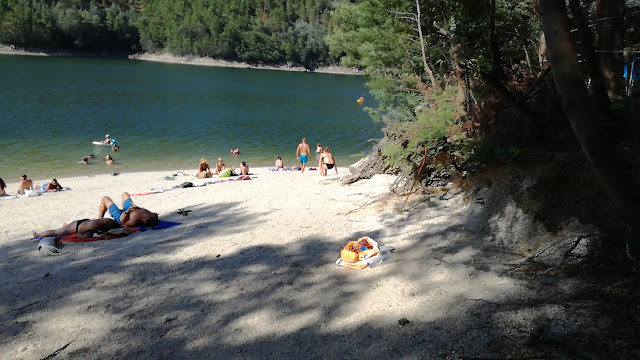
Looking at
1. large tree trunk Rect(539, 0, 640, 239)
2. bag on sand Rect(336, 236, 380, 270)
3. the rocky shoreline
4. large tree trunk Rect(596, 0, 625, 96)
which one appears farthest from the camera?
the rocky shoreline

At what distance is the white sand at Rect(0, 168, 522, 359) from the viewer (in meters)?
4.36

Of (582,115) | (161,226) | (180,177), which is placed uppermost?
(582,115)

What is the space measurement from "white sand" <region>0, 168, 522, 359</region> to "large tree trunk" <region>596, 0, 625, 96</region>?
2378 millimetres

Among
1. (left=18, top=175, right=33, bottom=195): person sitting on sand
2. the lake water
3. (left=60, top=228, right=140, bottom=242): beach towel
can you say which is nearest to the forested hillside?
the lake water

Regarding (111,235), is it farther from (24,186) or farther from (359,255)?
(24,186)

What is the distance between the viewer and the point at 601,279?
4.17m

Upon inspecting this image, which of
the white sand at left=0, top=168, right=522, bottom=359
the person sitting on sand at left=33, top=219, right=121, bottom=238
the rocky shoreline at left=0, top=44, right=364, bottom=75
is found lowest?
the white sand at left=0, top=168, right=522, bottom=359

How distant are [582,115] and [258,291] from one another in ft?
13.8

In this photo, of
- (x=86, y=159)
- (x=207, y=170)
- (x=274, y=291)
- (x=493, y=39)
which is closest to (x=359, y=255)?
(x=274, y=291)

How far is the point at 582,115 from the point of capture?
6.56ft

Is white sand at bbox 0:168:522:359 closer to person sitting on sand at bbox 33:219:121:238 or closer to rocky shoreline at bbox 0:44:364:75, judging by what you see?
person sitting on sand at bbox 33:219:121:238

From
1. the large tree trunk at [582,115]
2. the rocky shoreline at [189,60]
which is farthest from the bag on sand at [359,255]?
the rocky shoreline at [189,60]

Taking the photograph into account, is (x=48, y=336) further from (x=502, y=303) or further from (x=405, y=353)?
(x=502, y=303)

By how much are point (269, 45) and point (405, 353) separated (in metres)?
114
